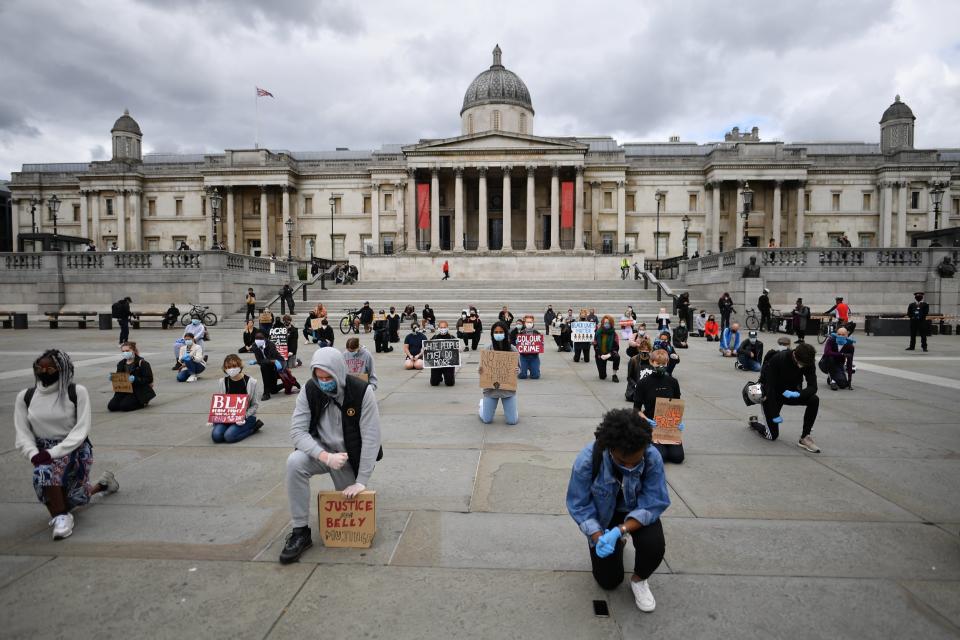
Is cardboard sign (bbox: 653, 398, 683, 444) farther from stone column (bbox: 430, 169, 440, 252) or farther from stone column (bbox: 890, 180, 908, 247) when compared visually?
stone column (bbox: 890, 180, 908, 247)

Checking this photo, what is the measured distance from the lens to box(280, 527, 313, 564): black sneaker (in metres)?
4.15

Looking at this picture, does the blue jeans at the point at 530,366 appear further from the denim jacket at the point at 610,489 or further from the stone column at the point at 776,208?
the stone column at the point at 776,208

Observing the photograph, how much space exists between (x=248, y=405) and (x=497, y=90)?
60.3 metres

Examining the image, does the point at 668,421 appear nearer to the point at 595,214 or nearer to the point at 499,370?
the point at 499,370

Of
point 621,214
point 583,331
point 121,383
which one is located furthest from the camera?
point 621,214

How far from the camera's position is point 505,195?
5456cm

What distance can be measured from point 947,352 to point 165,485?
2194cm

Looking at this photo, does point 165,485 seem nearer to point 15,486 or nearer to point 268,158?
point 15,486

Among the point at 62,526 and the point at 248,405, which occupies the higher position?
the point at 248,405

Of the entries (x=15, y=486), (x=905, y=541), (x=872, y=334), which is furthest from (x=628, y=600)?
(x=872, y=334)

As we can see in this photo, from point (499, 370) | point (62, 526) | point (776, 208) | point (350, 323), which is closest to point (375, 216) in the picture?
point (350, 323)

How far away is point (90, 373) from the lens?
13.4 metres

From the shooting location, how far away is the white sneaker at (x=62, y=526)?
180 inches

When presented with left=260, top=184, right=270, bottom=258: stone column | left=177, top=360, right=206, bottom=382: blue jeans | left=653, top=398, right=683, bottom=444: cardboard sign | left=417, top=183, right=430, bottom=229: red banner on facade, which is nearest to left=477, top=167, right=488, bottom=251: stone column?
left=417, top=183, right=430, bottom=229: red banner on facade
